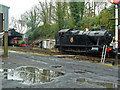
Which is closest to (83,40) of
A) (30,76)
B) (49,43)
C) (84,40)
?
(84,40)

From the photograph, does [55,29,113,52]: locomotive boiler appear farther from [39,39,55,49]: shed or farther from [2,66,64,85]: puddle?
[2,66,64,85]: puddle

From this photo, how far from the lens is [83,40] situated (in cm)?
1655

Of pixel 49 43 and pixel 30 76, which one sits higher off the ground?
pixel 49 43

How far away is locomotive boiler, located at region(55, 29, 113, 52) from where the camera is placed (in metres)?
15.4

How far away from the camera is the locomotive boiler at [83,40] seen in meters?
15.4

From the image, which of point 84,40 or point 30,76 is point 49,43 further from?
point 30,76

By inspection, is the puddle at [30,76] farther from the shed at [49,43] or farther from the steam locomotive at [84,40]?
the shed at [49,43]

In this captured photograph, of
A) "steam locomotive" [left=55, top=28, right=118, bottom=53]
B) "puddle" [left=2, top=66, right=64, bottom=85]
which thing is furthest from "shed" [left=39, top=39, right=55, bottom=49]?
"puddle" [left=2, top=66, right=64, bottom=85]

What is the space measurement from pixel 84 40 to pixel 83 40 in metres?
0.14

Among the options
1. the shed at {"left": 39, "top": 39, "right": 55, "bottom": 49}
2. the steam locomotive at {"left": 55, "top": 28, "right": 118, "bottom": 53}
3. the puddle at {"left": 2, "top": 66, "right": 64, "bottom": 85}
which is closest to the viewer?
the puddle at {"left": 2, "top": 66, "right": 64, "bottom": 85}

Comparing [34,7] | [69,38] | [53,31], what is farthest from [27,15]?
[69,38]

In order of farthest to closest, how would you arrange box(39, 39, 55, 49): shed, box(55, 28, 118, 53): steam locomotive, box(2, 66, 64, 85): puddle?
box(39, 39, 55, 49): shed < box(55, 28, 118, 53): steam locomotive < box(2, 66, 64, 85): puddle

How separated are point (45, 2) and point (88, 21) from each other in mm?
17670

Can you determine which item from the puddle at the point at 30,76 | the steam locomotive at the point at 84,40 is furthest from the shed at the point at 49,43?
the puddle at the point at 30,76
